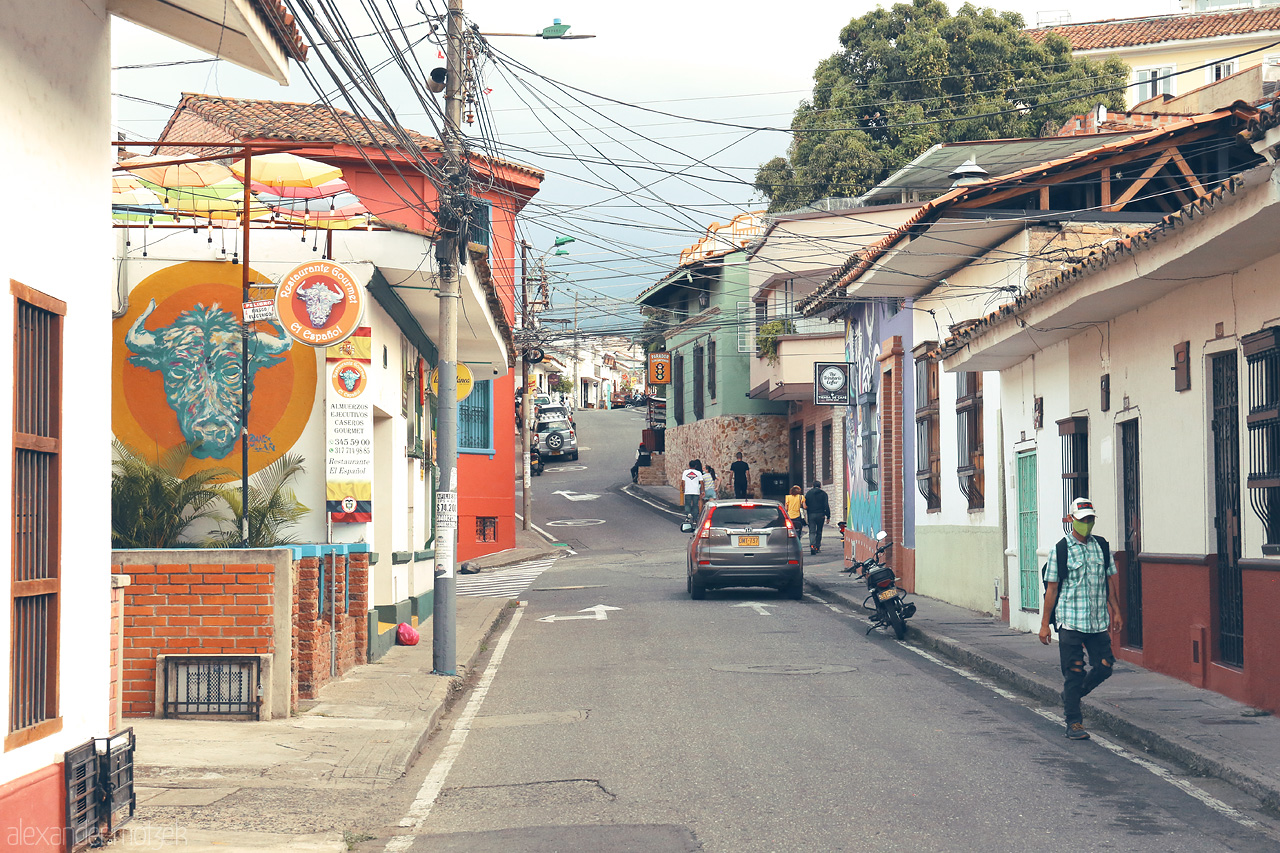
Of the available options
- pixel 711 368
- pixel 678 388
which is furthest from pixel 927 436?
pixel 678 388

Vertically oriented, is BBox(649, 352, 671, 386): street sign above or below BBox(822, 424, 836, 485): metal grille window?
above

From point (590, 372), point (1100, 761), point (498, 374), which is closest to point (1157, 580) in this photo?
point (1100, 761)

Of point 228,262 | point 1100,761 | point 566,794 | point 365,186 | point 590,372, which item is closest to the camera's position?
point 566,794

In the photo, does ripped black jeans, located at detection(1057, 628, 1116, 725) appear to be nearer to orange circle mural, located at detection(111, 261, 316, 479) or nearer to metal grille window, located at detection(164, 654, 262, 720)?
metal grille window, located at detection(164, 654, 262, 720)

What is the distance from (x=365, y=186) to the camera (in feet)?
104

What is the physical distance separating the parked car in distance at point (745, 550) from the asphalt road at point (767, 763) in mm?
4207

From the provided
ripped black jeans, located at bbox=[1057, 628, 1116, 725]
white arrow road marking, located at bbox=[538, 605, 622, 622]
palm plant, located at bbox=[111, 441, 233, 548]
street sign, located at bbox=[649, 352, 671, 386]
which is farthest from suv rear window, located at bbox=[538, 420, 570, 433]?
ripped black jeans, located at bbox=[1057, 628, 1116, 725]

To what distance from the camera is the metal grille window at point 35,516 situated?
595 centimetres

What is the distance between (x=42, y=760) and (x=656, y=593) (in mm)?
17453

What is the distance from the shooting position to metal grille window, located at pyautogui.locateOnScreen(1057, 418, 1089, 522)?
1554 centimetres

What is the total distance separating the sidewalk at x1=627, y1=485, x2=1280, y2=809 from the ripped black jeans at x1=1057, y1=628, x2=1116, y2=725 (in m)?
Result: 0.40

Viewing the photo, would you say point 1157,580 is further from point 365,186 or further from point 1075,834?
point 365,186

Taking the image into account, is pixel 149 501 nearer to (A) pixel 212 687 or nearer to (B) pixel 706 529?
(A) pixel 212 687

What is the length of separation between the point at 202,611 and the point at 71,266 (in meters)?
4.87
